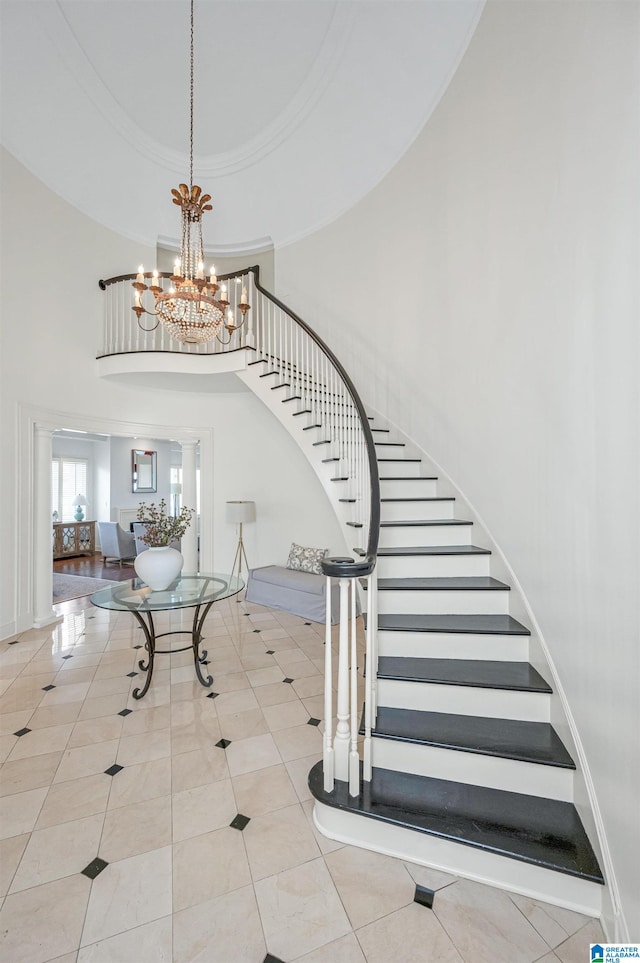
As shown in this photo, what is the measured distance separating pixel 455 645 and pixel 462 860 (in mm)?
896

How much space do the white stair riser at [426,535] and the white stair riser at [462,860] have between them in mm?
1647

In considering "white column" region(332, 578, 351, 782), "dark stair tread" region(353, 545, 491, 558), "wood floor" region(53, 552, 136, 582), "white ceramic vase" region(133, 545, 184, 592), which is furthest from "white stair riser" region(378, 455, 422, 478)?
"wood floor" region(53, 552, 136, 582)

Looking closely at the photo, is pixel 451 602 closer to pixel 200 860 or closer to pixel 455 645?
pixel 455 645

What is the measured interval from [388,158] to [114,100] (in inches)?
136

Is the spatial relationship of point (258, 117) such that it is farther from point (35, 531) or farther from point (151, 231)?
point (35, 531)

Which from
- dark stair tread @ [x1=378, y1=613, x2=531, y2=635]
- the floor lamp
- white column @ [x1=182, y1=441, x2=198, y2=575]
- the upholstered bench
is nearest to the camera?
dark stair tread @ [x1=378, y1=613, x2=531, y2=635]

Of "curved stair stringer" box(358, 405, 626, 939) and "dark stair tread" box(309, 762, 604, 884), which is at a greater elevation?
"curved stair stringer" box(358, 405, 626, 939)

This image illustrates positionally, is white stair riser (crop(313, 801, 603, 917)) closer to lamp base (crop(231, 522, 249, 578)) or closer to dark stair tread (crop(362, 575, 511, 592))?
dark stair tread (crop(362, 575, 511, 592))

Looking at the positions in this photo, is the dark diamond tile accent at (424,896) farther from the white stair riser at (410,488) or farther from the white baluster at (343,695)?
the white stair riser at (410,488)

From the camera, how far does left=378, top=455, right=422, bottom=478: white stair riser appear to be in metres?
3.79

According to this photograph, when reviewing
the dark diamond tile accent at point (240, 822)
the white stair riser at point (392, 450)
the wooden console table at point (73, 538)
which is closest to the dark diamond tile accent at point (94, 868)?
the dark diamond tile accent at point (240, 822)

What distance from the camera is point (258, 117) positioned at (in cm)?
545

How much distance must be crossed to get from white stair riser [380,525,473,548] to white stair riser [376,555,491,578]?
28 cm

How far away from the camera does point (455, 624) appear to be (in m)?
2.33
